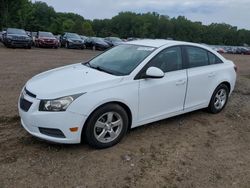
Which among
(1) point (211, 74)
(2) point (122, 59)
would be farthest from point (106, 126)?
→ (1) point (211, 74)

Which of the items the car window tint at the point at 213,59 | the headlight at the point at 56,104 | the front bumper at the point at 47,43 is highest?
the car window tint at the point at 213,59

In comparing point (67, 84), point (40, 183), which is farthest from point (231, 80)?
point (40, 183)

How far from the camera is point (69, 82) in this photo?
430cm

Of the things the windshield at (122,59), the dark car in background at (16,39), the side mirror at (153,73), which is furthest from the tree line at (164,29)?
the side mirror at (153,73)

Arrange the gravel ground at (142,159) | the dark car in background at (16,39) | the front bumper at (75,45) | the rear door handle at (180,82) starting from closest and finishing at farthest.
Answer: the gravel ground at (142,159) < the rear door handle at (180,82) < the dark car in background at (16,39) < the front bumper at (75,45)

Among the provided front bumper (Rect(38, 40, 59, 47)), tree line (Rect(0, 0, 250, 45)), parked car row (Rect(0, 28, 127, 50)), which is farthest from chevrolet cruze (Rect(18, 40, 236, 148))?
tree line (Rect(0, 0, 250, 45))

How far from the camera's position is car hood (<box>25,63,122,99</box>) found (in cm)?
403

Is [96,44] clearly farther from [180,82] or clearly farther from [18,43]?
[180,82]

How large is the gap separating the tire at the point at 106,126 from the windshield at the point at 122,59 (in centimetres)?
69

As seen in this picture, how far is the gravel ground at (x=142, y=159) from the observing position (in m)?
3.56

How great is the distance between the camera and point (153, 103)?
4.77 m

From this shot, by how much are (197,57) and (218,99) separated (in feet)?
3.72

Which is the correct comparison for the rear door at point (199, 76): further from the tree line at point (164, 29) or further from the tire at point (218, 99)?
the tree line at point (164, 29)

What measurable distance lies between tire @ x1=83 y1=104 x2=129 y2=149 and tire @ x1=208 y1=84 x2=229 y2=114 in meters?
2.39
